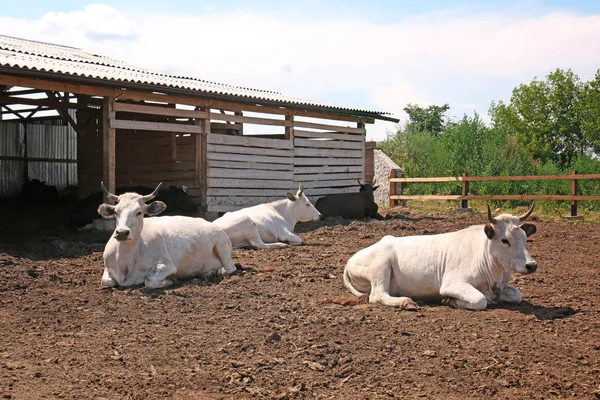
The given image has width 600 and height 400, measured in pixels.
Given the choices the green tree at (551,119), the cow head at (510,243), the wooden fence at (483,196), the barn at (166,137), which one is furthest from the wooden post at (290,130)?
the green tree at (551,119)

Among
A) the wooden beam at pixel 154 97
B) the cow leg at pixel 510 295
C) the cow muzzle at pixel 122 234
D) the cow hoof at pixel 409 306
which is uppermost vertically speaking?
the wooden beam at pixel 154 97

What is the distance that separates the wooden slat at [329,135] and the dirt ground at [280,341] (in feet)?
35.6

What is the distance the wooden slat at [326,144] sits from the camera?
65.6 ft

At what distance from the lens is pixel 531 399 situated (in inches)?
186

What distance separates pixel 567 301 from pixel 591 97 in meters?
40.2

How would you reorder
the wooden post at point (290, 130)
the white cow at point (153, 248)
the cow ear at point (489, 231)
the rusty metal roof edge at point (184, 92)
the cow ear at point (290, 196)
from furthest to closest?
the wooden post at point (290, 130)
the cow ear at point (290, 196)
the rusty metal roof edge at point (184, 92)
the white cow at point (153, 248)
the cow ear at point (489, 231)

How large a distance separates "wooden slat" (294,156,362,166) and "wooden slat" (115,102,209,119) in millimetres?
3982

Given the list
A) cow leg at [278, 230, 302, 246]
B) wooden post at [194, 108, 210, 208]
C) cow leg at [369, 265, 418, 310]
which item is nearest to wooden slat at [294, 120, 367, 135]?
wooden post at [194, 108, 210, 208]

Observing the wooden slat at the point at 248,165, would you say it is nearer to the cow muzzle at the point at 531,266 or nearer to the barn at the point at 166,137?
the barn at the point at 166,137

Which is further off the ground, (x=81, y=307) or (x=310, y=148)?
(x=310, y=148)

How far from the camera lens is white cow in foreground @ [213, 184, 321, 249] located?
39.3ft

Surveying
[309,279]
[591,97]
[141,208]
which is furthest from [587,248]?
[591,97]

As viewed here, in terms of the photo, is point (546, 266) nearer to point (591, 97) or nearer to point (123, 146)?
point (123, 146)

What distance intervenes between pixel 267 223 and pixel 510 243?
621 centimetres
